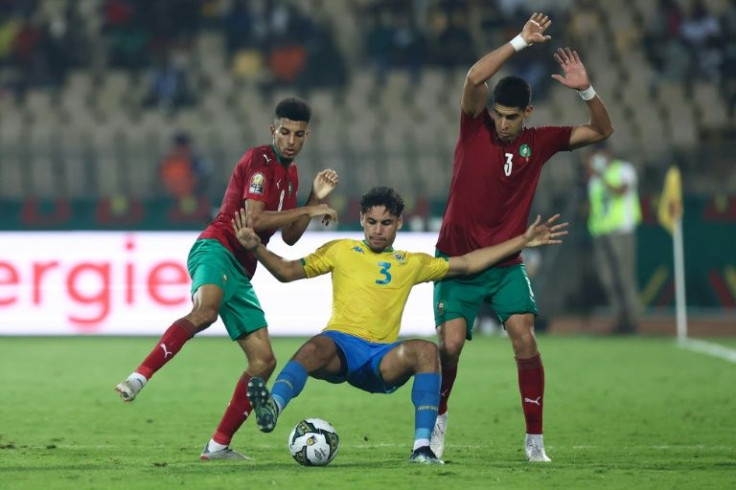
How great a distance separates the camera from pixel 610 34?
2438cm

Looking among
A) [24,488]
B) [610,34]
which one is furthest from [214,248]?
[610,34]

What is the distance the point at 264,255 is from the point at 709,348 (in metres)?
10.2

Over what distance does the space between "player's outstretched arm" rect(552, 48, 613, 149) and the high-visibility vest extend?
415 inches

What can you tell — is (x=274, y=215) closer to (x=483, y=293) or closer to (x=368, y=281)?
(x=368, y=281)

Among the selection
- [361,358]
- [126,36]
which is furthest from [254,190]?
[126,36]

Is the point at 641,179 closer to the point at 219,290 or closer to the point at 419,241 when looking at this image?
the point at 419,241

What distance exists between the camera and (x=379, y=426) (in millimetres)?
9750

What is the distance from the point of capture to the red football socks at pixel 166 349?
754 centimetres

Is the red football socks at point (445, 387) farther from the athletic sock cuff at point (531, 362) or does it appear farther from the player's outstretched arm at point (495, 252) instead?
the player's outstretched arm at point (495, 252)

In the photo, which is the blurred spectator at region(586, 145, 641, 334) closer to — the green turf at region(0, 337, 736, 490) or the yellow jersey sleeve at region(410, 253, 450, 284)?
the green turf at region(0, 337, 736, 490)

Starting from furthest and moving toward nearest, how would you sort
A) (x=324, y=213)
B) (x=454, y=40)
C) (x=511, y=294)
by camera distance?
(x=454, y=40) → (x=511, y=294) → (x=324, y=213)

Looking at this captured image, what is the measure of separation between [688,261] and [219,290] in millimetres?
13529

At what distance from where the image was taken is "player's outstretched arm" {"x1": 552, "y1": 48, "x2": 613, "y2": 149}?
8172 mm

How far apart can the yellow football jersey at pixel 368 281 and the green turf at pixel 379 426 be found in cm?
74
